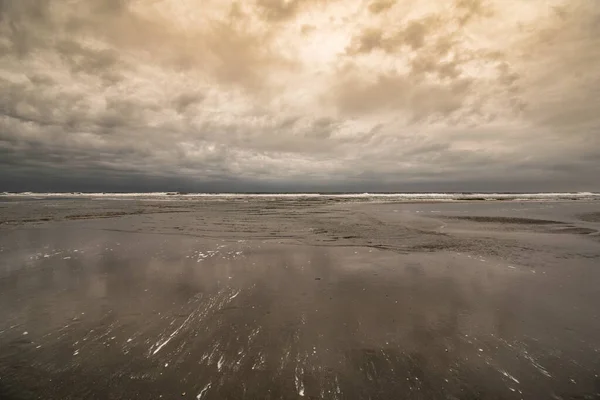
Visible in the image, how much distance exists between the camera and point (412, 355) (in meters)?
4.50

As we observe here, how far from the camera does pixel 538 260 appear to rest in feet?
35.0

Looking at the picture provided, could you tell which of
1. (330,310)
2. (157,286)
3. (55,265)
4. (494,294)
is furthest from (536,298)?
(55,265)

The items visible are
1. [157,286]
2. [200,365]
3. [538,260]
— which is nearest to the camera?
[200,365]

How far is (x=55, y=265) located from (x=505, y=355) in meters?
13.3

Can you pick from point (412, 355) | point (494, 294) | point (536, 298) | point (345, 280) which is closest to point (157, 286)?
point (345, 280)

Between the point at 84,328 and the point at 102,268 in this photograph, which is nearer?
the point at 84,328

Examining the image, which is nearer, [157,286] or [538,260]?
[157,286]

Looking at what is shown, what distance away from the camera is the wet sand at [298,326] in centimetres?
382

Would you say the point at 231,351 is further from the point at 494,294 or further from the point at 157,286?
the point at 494,294

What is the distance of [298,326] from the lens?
5.49 m

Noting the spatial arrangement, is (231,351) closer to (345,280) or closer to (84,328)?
(84,328)

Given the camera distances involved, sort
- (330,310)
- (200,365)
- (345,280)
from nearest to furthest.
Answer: (200,365), (330,310), (345,280)

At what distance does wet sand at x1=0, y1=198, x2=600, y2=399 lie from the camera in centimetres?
382

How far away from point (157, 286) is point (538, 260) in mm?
13865
